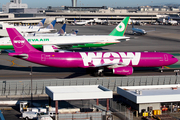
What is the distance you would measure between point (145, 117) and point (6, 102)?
58.5 ft

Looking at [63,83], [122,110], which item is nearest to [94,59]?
[63,83]

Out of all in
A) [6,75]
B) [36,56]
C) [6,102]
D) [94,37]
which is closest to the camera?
[6,102]

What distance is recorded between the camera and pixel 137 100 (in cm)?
3031

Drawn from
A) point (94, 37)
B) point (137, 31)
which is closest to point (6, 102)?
point (94, 37)

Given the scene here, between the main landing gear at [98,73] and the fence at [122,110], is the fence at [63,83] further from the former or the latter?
the fence at [122,110]

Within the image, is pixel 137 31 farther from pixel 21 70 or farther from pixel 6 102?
pixel 6 102

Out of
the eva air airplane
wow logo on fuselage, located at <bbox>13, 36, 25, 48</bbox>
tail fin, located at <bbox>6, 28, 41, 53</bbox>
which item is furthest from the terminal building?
the eva air airplane

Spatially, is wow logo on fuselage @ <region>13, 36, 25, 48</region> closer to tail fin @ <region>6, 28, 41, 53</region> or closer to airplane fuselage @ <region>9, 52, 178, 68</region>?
tail fin @ <region>6, 28, 41, 53</region>

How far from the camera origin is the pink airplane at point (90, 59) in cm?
4794

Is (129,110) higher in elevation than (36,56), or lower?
lower

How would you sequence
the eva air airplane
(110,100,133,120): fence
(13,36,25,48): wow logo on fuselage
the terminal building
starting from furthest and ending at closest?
1. the eva air airplane
2. (13,36,25,48): wow logo on fuselage
3. the terminal building
4. (110,100,133,120): fence

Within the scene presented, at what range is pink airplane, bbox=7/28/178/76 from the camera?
4794cm

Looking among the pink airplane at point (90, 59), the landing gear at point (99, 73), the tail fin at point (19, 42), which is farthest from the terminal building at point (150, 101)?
the tail fin at point (19, 42)

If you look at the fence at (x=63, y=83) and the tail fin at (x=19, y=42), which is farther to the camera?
the tail fin at (x=19, y=42)
